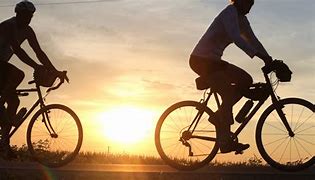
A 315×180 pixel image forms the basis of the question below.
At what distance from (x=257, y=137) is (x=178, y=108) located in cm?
133

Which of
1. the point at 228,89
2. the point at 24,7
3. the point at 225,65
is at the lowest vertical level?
the point at 228,89

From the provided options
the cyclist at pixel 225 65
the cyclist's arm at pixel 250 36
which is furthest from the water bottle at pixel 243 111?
the cyclist's arm at pixel 250 36

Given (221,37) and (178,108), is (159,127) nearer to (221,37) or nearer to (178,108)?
(178,108)

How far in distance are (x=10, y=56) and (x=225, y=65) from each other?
3.58 metres

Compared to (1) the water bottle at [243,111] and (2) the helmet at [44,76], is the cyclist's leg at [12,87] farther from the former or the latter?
(1) the water bottle at [243,111]

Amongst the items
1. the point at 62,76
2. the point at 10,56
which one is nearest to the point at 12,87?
the point at 10,56

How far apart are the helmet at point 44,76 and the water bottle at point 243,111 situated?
10.5ft

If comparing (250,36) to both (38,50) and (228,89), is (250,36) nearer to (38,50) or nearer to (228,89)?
(228,89)

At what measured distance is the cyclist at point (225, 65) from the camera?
30.7 ft

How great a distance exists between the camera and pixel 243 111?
9.62m

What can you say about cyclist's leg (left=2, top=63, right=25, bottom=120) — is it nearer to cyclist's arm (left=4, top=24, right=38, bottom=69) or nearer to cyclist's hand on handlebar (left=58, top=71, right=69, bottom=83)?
cyclist's arm (left=4, top=24, right=38, bottom=69)

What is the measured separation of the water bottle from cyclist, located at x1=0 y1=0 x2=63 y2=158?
315 cm

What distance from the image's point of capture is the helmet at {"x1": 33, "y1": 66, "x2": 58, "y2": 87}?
34.9 feet

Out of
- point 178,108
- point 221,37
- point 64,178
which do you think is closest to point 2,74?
point 64,178
